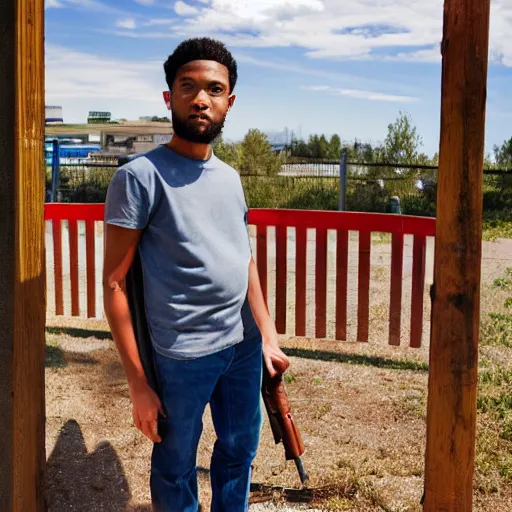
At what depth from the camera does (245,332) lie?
7.25 ft

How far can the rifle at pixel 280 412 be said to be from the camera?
235cm

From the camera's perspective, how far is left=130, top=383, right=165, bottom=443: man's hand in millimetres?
1996

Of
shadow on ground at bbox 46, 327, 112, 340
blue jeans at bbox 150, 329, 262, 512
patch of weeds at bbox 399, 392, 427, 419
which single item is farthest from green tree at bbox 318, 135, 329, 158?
blue jeans at bbox 150, 329, 262, 512

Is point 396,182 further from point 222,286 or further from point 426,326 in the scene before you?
point 222,286

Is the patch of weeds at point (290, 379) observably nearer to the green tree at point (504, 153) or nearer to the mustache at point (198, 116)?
the mustache at point (198, 116)

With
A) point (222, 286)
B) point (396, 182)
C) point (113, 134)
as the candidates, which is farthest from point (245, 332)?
point (113, 134)

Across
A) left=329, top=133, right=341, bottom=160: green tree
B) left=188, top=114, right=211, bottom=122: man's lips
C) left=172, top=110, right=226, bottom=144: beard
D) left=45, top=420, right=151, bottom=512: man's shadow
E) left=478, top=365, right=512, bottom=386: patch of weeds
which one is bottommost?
left=45, top=420, right=151, bottom=512: man's shadow

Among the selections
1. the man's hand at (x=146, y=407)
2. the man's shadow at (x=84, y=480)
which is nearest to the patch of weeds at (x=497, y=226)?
the man's shadow at (x=84, y=480)

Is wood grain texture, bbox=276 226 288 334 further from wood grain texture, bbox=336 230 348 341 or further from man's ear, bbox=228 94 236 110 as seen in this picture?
man's ear, bbox=228 94 236 110

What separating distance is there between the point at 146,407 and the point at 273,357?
0.50m

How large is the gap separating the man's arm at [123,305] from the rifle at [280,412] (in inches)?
18.9

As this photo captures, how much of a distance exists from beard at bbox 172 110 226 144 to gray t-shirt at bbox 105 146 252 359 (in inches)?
2.3

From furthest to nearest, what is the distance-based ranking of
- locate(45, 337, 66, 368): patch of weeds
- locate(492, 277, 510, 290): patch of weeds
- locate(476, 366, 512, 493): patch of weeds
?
locate(492, 277, 510, 290): patch of weeds < locate(45, 337, 66, 368): patch of weeds < locate(476, 366, 512, 493): patch of weeds

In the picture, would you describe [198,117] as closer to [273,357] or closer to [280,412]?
[273,357]
